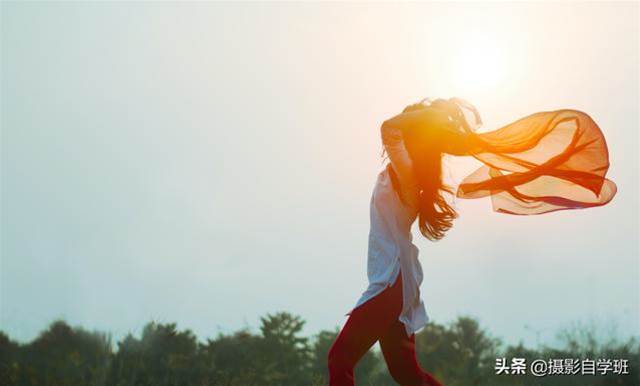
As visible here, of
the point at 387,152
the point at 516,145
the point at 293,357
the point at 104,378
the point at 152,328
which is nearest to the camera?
the point at 387,152

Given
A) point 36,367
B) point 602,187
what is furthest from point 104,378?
point 602,187

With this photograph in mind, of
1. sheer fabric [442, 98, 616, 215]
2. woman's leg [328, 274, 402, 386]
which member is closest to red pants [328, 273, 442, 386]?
woman's leg [328, 274, 402, 386]

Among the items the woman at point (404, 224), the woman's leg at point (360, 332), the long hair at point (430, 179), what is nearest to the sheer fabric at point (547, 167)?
the woman at point (404, 224)

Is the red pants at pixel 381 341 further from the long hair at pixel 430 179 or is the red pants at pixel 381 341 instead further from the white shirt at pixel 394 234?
the long hair at pixel 430 179

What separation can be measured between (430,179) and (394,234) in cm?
43

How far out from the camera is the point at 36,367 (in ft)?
31.8

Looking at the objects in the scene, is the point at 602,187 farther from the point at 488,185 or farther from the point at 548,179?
the point at 488,185

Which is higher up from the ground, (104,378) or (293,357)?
(293,357)

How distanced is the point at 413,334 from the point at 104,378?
5718mm

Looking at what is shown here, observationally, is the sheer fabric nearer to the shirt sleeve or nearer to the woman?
the woman

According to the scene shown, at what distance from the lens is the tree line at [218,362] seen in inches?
380

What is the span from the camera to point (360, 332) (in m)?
4.75

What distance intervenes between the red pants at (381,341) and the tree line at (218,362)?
3.77 metres

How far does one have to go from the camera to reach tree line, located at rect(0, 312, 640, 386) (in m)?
9.65
